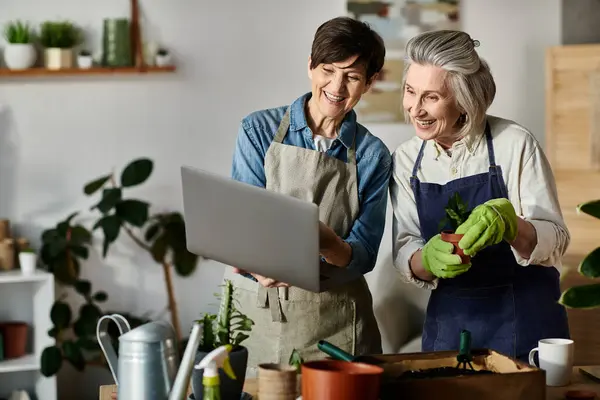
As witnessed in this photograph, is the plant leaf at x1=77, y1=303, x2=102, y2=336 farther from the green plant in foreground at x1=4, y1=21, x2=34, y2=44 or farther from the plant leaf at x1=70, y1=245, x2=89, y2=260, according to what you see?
the green plant in foreground at x1=4, y1=21, x2=34, y2=44

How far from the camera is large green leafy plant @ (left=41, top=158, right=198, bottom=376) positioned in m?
4.11

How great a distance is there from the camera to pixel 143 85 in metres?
4.41

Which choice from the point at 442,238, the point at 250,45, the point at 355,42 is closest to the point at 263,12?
the point at 250,45

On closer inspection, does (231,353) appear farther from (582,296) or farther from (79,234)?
(79,234)

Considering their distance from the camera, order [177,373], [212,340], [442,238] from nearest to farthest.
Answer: [177,373] → [212,340] → [442,238]

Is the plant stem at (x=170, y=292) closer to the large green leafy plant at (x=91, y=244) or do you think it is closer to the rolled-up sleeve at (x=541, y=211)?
the large green leafy plant at (x=91, y=244)

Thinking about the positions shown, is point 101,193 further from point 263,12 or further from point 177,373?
point 177,373

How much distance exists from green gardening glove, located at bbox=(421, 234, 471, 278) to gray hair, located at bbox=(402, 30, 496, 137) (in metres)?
0.35

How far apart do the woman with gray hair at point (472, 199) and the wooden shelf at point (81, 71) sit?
80.6 inches

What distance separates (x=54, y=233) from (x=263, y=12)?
4.72 feet

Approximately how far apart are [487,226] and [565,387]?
39cm

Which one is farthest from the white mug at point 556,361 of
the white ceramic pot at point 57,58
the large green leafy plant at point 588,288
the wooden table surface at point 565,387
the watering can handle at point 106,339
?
the white ceramic pot at point 57,58

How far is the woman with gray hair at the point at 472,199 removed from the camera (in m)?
2.32

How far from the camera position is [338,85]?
2406mm
